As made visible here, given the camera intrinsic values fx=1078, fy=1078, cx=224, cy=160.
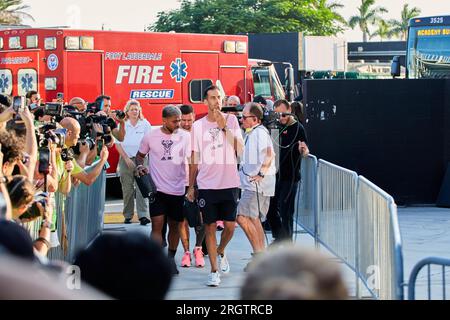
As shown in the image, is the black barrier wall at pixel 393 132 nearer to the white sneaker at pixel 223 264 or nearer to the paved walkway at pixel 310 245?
the paved walkway at pixel 310 245

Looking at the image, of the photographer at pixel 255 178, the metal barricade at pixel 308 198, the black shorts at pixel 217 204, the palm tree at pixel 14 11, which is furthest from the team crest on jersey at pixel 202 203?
the palm tree at pixel 14 11

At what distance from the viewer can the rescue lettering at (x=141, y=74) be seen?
18.3 m

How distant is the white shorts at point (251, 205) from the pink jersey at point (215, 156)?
333mm

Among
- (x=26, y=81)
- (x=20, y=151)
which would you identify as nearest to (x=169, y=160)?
(x=20, y=151)

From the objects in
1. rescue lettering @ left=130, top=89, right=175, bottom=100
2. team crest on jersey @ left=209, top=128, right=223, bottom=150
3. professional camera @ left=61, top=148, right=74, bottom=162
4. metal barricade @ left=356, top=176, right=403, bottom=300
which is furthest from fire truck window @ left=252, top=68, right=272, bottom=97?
professional camera @ left=61, top=148, right=74, bottom=162

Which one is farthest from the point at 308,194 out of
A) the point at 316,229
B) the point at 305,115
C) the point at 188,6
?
the point at 188,6

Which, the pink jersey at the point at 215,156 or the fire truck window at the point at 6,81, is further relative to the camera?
the fire truck window at the point at 6,81

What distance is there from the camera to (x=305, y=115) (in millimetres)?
16188

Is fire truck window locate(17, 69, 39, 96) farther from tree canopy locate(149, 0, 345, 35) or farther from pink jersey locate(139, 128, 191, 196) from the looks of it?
tree canopy locate(149, 0, 345, 35)

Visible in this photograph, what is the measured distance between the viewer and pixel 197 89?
19359 millimetres

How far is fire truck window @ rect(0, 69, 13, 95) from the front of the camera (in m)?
18.4

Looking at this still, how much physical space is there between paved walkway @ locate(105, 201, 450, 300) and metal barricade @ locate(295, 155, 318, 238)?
0.74 ft
